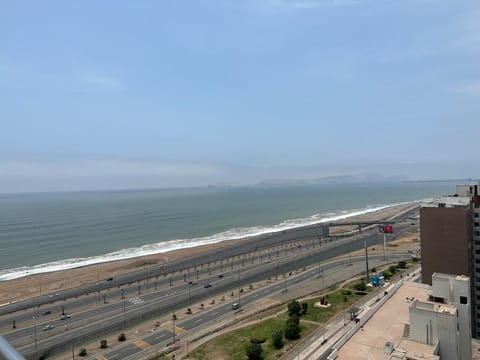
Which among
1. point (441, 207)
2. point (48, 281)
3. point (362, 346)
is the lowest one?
point (48, 281)

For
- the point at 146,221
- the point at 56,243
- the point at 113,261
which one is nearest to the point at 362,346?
the point at 113,261

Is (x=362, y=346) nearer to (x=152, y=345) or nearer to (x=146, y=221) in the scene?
(x=152, y=345)

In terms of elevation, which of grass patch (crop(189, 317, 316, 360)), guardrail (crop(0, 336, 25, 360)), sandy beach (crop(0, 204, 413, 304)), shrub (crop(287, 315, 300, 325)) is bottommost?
sandy beach (crop(0, 204, 413, 304))

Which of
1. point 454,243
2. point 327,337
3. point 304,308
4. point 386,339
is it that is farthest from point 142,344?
point 454,243

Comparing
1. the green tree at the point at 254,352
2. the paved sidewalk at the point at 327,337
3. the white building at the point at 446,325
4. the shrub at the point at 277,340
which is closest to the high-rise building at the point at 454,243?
the paved sidewalk at the point at 327,337

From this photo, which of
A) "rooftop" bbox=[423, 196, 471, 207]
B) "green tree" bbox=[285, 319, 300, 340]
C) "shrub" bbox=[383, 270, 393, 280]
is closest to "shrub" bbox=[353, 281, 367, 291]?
"shrub" bbox=[383, 270, 393, 280]

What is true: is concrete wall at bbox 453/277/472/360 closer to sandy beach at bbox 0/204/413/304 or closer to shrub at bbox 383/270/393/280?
shrub at bbox 383/270/393/280
